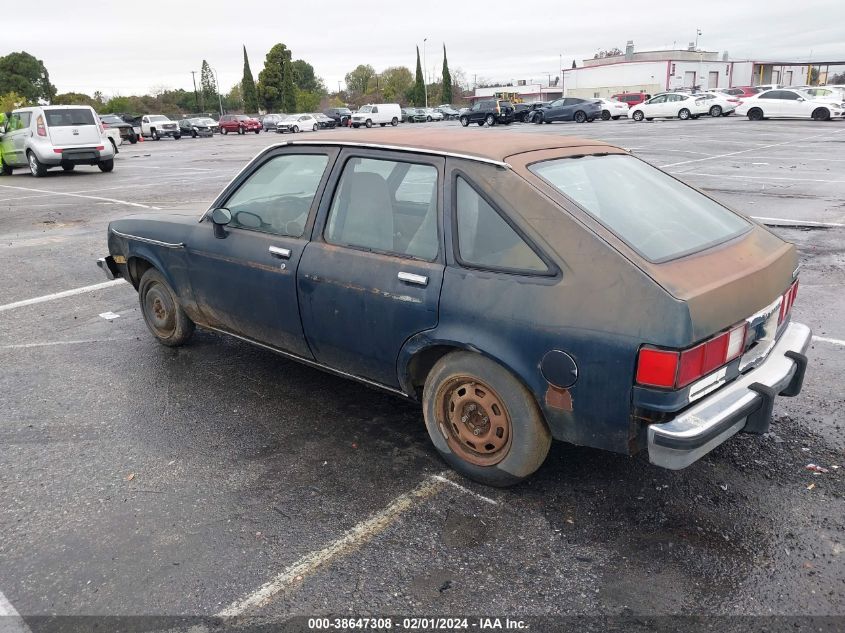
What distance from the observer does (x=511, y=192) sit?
3.16 meters

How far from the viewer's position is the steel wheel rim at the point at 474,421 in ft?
10.6

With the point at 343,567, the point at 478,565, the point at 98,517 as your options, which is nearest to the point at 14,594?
the point at 98,517

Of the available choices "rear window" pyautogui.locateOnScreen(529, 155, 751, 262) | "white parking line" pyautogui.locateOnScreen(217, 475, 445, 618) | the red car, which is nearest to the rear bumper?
"rear window" pyautogui.locateOnScreen(529, 155, 751, 262)

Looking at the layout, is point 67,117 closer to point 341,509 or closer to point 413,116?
point 341,509

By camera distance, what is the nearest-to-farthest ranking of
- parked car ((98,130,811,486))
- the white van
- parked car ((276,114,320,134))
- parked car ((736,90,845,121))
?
parked car ((98,130,811,486)) < parked car ((736,90,845,121)) < parked car ((276,114,320,134)) < the white van

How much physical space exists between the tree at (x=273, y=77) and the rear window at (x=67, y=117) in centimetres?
6493

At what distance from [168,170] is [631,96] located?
42.3 metres

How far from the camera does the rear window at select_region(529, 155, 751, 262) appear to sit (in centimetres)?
311

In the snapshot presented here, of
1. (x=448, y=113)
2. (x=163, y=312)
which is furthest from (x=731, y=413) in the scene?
(x=448, y=113)

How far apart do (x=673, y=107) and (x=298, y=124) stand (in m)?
26.7

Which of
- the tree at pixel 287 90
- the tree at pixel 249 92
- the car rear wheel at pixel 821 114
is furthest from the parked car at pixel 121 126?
the tree at pixel 249 92

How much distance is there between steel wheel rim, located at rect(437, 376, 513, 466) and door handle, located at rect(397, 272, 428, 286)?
19.0 inches

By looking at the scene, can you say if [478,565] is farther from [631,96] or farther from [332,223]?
[631,96]

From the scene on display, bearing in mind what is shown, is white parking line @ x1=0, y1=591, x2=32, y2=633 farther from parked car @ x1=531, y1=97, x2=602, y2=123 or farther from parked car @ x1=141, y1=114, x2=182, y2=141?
parked car @ x1=141, y1=114, x2=182, y2=141
